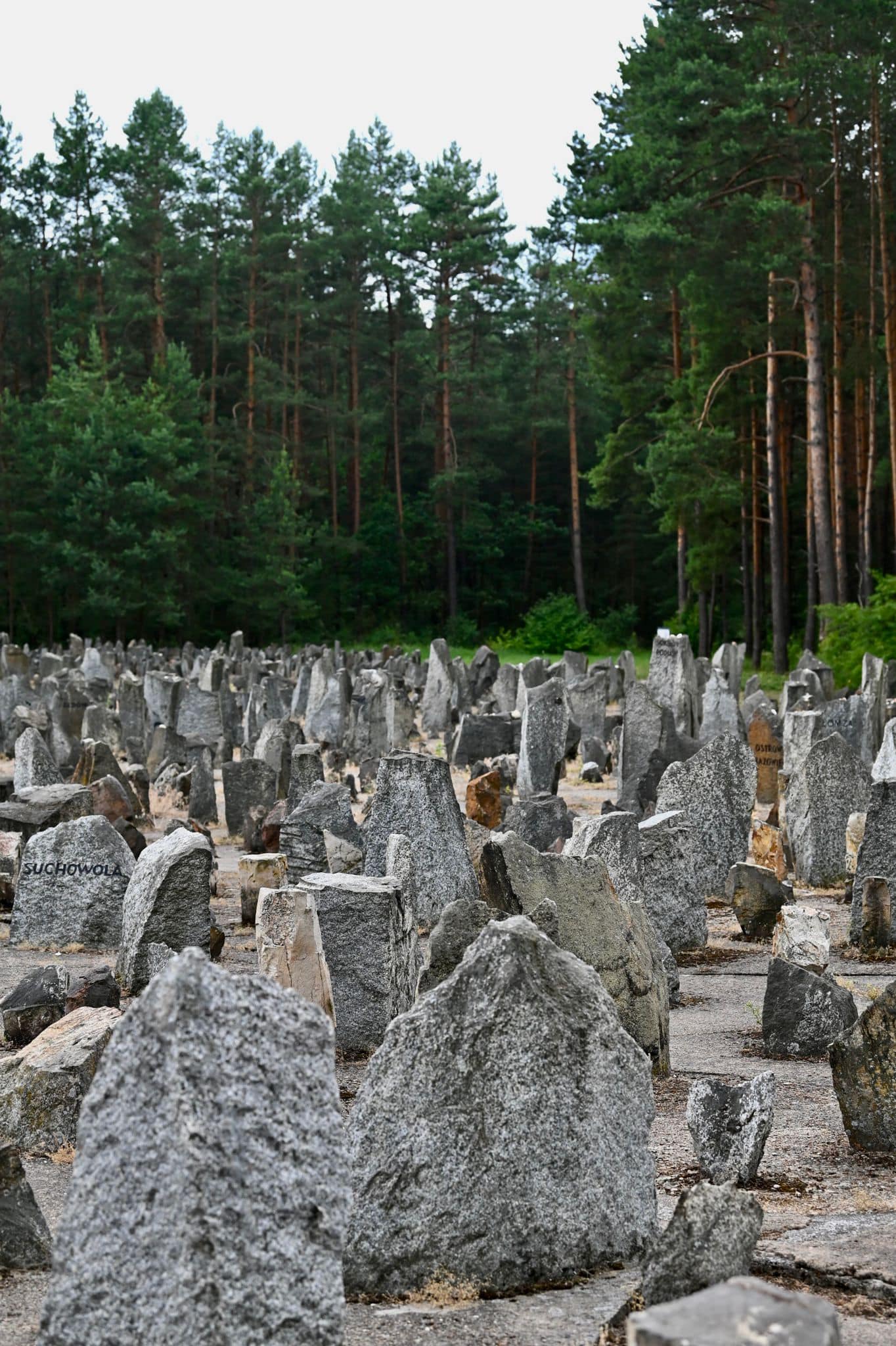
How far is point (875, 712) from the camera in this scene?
17.0m

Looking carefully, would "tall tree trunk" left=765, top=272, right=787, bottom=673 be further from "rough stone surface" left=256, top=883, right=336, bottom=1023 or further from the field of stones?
"rough stone surface" left=256, top=883, right=336, bottom=1023

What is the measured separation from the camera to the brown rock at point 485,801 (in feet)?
40.2

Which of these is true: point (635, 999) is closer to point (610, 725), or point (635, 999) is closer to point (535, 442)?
point (610, 725)

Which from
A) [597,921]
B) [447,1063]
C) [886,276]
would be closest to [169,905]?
[597,921]

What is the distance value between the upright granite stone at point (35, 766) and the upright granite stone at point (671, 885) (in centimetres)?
608

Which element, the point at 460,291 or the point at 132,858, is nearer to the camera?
the point at 132,858

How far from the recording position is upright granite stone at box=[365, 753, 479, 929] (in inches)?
357

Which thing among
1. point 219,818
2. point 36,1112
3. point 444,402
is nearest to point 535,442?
point 444,402

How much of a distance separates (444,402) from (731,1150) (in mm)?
54823

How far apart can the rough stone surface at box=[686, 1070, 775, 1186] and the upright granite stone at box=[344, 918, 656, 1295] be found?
0.44 meters

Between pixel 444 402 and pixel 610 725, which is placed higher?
pixel 444 402

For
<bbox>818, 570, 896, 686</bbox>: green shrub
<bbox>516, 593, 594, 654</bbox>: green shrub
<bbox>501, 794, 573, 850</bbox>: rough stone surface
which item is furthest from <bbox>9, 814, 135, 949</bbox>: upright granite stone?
<bbox>516, 593, 594, 654</bbox>: green shrub

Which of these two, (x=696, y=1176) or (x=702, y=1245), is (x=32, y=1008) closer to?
(x=696, y=1176)

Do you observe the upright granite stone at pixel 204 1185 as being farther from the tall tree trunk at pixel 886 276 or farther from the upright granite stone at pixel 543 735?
the tall tree trunk at pixel 886 276
